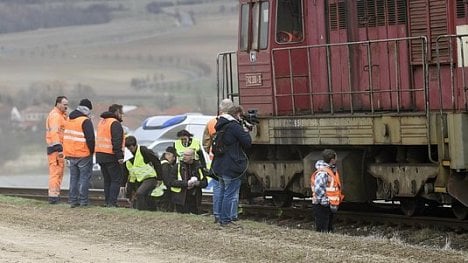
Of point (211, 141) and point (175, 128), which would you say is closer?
point (211, 141)

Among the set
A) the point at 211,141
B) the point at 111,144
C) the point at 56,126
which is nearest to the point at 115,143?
the point at 111,144

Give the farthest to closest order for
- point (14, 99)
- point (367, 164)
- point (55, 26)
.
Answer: point (55, 26)
point (14, 99)
point (367, 164)

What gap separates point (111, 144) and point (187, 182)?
1.54 m

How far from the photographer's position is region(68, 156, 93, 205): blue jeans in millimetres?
18281

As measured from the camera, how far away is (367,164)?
16.5 m

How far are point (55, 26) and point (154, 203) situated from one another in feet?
287

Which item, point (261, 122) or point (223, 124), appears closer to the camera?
point (223, 124)

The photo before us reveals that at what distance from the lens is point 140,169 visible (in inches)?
717

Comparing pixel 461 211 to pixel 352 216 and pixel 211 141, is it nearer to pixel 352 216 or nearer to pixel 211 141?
pixel 352 216

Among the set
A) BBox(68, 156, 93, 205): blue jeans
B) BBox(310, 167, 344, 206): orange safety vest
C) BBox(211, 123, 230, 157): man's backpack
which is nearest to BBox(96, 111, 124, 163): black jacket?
BBox(68, 156, 93, 205): blue jeans

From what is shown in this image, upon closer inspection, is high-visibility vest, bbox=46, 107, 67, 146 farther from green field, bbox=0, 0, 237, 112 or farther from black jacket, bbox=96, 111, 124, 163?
green field, bbox=0, 0, 237, 112

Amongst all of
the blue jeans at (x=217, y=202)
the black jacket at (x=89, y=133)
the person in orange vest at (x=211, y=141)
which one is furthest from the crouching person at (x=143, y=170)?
the blue jeans at (x=217, y=202)

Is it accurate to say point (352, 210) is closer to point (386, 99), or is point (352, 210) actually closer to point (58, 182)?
point (386, 99)

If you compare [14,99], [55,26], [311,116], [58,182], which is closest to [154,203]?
[58,182]
